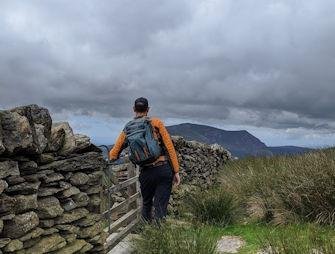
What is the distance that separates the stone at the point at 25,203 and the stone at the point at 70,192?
679mm

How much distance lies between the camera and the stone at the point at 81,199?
20.7ft

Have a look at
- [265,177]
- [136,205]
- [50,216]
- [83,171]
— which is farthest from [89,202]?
[265,177]

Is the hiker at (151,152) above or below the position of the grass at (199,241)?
above

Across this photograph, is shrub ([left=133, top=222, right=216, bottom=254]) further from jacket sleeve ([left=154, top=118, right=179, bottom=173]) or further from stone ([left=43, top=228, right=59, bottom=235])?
stone ([left=43, top=228, right=59, bottom=235])

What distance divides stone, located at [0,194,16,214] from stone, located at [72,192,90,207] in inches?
54.0

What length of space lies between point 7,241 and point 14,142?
846 millimetres

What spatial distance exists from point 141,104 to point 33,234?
280cm

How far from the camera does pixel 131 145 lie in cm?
739

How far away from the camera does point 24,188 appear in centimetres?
515

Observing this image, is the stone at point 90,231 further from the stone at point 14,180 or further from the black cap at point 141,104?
Result: the black cap at point 141,104

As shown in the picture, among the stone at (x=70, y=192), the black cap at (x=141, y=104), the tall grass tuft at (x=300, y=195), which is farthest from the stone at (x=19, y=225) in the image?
the tall grass tuft at (x=300, y=195)

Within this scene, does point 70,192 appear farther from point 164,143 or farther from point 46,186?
point 164,143

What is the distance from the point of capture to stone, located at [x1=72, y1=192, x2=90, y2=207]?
249 inches

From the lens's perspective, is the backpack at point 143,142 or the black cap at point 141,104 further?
the black cap at point 141,104
